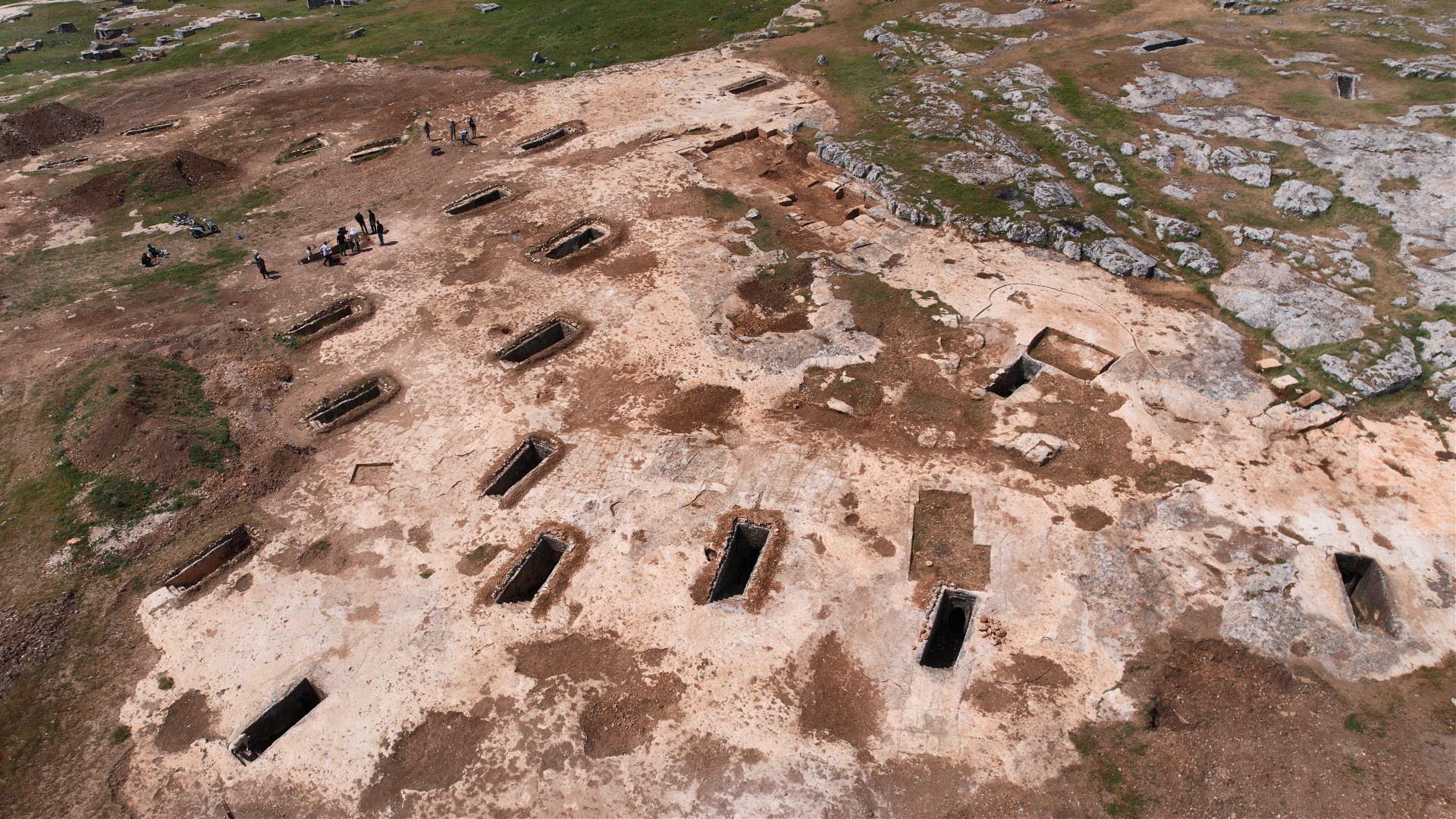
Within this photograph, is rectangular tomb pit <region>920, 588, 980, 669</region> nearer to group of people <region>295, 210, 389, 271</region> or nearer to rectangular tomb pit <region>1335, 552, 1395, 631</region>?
rectangular tomb pit <region>1335, 552, 1395, 631</region>

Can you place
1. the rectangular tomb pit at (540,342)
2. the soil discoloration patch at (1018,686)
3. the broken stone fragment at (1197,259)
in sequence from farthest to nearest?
the broken stone fragment at (1197,259) < the rectangular tomb pit at (540,342) < the soil discoloration patch at (1018,686)

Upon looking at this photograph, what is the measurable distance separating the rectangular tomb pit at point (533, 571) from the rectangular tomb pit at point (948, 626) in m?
10.3

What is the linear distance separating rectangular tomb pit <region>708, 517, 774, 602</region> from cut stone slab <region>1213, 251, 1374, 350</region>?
20428mm

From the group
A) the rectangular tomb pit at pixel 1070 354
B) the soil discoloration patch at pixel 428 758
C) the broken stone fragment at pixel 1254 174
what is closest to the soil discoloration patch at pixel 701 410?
the soil discoloration patch at pixel 428 758

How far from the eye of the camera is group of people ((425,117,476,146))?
1599 inches

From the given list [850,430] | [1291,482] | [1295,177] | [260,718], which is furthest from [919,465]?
[1295,177]

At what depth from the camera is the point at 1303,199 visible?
29.3 meters

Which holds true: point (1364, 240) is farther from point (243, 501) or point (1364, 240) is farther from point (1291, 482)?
point (243, 501)

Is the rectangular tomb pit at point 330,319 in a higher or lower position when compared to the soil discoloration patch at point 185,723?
higher

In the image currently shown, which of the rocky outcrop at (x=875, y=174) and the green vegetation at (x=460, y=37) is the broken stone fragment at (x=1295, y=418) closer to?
the rocky outcrop at (x=875, y=174)

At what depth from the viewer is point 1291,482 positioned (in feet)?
67.5

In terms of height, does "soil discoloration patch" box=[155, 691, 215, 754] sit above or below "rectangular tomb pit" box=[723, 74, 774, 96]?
below

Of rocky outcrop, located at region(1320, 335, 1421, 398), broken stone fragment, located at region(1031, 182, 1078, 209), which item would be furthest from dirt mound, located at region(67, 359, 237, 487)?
rocky outcrop, located at region(1320, 335, 1421, 398)

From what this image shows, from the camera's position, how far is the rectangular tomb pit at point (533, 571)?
A: 62.8 ft
